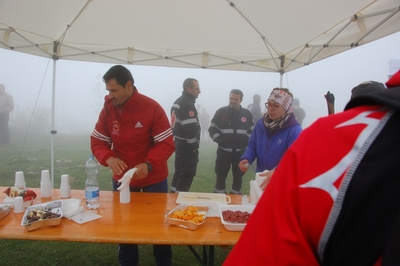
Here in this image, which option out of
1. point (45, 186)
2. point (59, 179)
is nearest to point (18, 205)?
point (45, 186)

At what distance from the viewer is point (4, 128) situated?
7.26 meters

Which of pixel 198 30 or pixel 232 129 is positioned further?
pixel 232 129

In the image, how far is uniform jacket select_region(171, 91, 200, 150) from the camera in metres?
4.39

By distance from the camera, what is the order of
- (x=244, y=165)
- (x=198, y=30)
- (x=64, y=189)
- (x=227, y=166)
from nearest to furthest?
(x=64, y=189) < (x=244, y=165) < (x=198, y=30) < (x=227, y=166)

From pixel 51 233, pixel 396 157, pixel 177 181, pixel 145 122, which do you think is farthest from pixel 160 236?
pixel 177 181

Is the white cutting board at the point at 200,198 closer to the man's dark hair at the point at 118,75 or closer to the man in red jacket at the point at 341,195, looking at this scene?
the man's dark hair at the point at 118,75

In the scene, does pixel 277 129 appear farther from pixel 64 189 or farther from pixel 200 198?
pixel 64 189

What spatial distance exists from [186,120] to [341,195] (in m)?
3.99

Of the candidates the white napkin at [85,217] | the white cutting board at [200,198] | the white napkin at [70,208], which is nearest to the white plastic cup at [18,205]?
the white napkin at [70,208]

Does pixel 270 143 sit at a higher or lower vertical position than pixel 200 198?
higher

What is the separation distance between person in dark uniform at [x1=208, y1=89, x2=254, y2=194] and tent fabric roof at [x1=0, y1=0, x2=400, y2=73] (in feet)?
2.31

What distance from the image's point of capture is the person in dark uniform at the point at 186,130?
173 inches

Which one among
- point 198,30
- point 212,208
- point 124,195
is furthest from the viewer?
point 198,30

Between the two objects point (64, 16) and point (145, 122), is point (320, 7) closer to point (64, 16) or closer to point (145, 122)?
point (145, 122)
